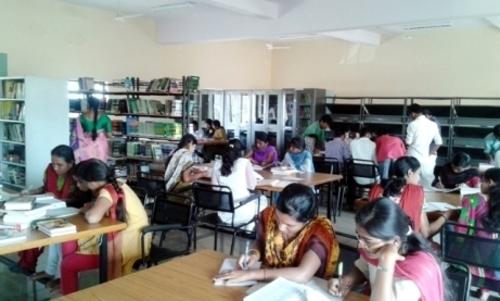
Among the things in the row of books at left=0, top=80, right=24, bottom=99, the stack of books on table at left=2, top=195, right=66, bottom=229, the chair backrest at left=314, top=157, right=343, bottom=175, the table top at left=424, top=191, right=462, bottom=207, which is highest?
the row of books at left=0, top=80, right=24, bottom=99

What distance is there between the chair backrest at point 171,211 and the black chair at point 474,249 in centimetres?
166

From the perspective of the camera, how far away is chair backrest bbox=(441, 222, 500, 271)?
7.86ft

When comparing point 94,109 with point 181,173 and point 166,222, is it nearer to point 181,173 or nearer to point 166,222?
point 181,173

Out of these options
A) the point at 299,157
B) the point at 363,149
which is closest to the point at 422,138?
the point at 363,149

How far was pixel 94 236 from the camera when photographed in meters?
2.68

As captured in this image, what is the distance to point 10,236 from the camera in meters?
2.32

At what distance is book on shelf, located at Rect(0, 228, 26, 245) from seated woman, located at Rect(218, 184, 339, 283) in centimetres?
125

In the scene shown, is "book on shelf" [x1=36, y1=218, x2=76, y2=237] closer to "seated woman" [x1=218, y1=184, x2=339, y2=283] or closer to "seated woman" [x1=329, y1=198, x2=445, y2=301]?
"seated woman" [x1=218, y1=184, x2=339, y2=283]

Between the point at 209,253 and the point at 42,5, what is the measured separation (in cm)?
677

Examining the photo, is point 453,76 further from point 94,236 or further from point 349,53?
point 94,236

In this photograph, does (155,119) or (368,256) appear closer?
(368,256)

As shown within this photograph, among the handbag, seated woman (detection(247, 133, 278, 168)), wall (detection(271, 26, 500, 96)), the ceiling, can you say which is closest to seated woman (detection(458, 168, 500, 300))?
the ceiling

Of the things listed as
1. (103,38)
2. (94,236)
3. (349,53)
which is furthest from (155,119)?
(349,53)

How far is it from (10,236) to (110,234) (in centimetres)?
55
